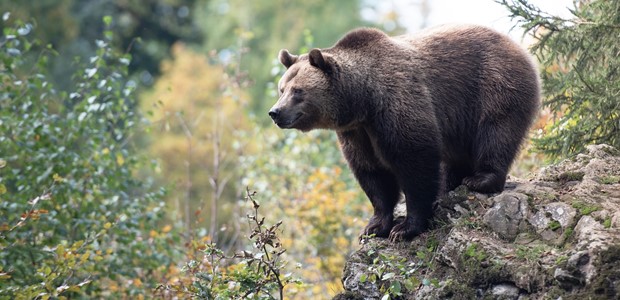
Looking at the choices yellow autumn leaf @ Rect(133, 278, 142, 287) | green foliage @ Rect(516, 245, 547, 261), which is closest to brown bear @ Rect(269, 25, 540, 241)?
green foliage @ Rect(516, 245, 547, 261)

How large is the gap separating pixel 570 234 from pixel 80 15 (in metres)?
31.3

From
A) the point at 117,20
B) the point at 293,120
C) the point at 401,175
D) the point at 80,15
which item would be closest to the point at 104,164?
the point at 293,120

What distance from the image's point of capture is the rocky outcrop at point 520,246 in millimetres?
5847

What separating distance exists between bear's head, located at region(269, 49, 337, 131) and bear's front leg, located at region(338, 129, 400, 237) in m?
0.27

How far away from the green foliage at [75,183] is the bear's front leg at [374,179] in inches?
106

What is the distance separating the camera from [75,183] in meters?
9.71

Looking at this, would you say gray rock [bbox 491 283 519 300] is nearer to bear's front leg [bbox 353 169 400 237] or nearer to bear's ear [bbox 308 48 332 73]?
bear's front leg [bbox 353 169 400 237]

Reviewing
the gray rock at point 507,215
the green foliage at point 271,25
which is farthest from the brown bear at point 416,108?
the green foliage at point 271,25

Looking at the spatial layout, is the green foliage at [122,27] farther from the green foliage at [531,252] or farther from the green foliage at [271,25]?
the green foliage at [531,252]

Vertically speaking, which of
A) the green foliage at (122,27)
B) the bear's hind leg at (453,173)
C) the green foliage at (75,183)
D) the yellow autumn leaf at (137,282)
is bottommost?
the bear's hind leg at (453,173)

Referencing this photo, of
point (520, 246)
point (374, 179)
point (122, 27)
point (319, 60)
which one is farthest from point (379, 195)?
→ point (122, 27)

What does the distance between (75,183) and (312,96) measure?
3283 mm

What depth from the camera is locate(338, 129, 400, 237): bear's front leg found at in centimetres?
779

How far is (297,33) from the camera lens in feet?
114
